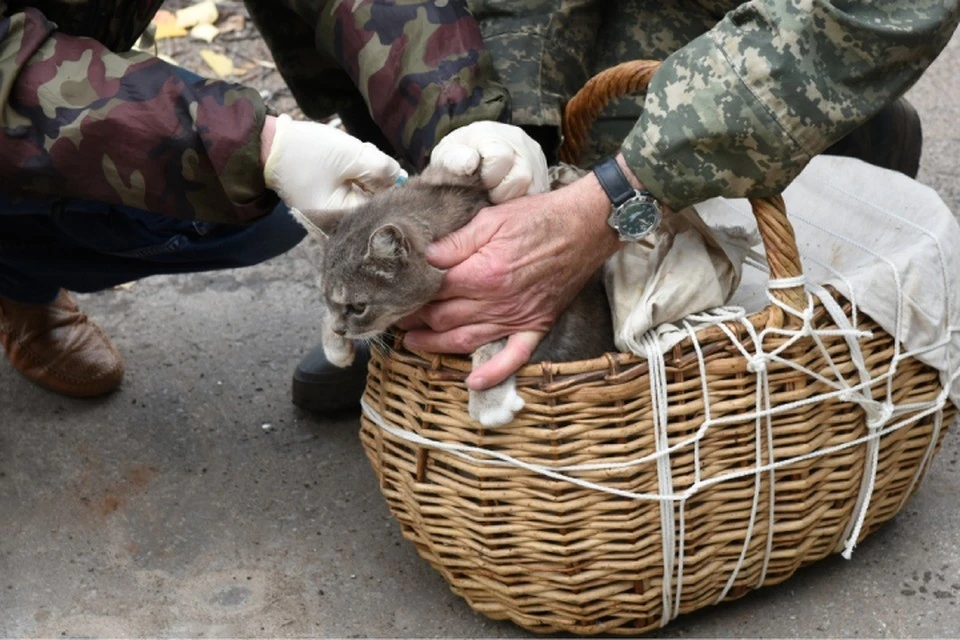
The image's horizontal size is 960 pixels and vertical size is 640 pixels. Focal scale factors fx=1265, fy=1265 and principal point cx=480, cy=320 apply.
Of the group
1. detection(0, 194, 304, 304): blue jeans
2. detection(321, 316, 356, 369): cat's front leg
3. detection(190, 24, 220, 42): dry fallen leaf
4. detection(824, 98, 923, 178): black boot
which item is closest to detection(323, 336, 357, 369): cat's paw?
detection(321, 316, 356, 369): cat's front leg

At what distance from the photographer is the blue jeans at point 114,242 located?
237 cm

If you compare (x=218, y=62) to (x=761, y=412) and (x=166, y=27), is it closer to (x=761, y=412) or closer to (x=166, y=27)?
(x=166, y=27)

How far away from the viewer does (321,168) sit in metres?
2.10

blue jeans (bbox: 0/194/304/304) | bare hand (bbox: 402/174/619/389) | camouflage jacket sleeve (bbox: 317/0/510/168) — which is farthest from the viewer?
blue jeans (bbox: 0/194/304/304)

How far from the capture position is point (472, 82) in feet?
7.38

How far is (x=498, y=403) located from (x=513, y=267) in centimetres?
23

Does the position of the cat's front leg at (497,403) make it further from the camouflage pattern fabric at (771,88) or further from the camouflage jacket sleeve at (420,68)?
the camouflage jacket sleeve at (420,68)

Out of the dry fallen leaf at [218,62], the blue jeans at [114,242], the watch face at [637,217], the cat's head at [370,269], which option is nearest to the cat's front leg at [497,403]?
the cat's head at [370,269]

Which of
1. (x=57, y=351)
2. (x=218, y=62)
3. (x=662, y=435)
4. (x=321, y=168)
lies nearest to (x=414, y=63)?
(x=321, y=168)

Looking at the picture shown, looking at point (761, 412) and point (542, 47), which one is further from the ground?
point (542, 47)

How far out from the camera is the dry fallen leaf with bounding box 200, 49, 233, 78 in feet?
13.5

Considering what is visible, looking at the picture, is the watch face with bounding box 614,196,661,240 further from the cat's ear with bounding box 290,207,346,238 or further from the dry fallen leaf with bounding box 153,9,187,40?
the dry fallen leaf with bounding box 153,9,187,40

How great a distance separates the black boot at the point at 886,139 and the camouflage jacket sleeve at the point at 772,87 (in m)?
0.95

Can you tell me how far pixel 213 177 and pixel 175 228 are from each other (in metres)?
0.40
